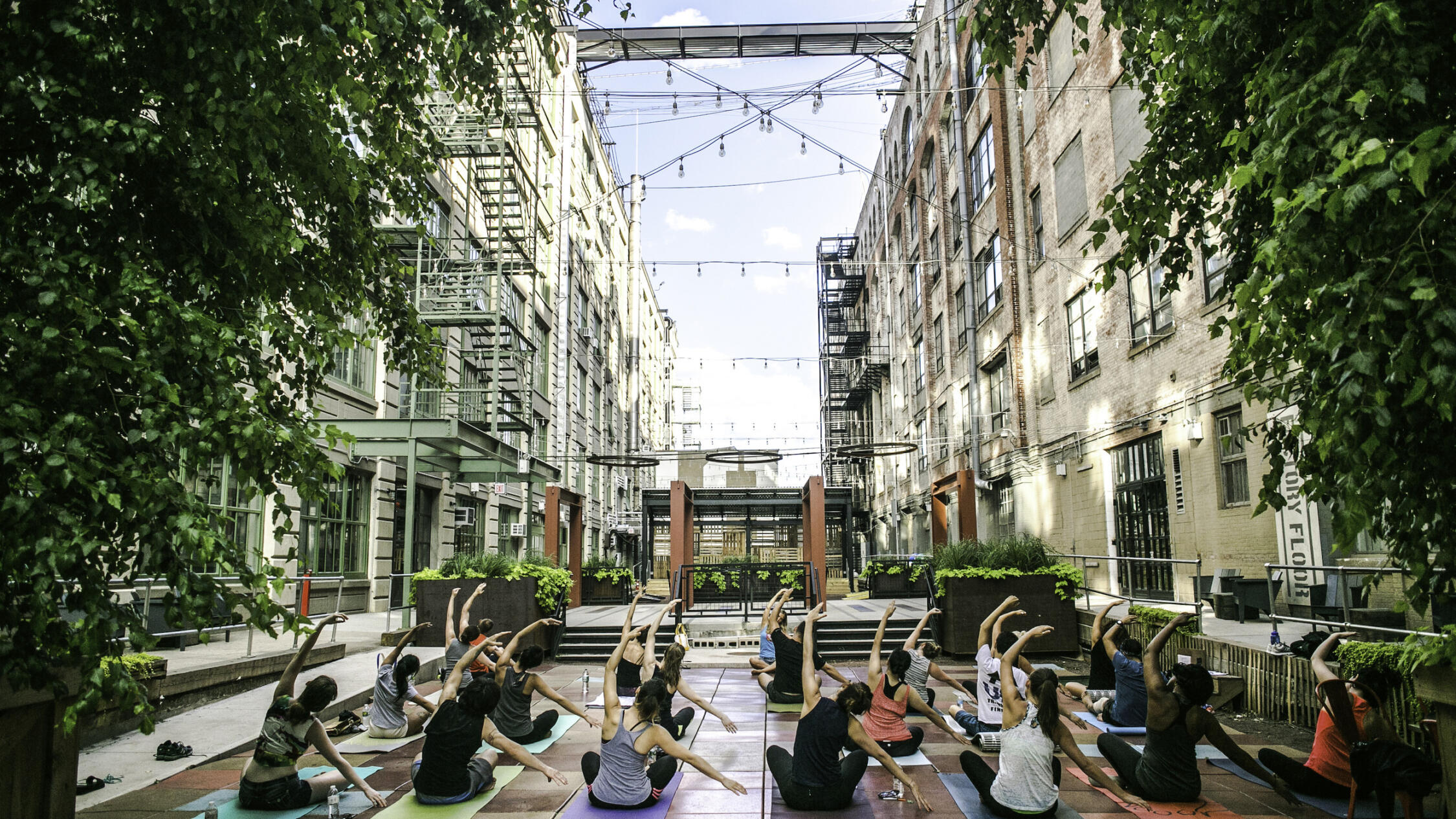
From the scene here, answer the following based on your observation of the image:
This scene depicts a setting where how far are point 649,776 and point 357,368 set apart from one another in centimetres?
1483

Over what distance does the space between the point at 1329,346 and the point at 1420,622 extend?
9508 mm

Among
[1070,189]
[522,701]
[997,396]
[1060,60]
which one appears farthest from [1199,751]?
[997,396]

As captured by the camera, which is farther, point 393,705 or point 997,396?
point 997,396

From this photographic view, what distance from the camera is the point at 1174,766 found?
22.0 ft

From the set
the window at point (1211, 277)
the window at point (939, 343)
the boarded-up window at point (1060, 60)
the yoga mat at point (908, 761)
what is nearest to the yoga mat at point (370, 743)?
the yoga mat at point (908, 761)

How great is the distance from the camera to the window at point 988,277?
89.1ft

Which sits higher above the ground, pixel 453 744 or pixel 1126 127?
pixel 1126 127

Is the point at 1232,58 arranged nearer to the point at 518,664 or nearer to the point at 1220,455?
the point at 518,664

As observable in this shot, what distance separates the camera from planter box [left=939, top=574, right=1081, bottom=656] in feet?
47.5

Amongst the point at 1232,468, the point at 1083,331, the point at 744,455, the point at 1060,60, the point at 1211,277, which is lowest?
the point at 1232,468

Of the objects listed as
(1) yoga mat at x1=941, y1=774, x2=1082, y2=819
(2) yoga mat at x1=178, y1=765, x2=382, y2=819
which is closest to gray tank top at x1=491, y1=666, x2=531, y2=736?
(2) yoga mat at x1=178, y1=765, x2=382, y2=819

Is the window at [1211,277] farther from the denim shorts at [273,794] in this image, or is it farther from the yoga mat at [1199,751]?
the denim shorts at [273,794]

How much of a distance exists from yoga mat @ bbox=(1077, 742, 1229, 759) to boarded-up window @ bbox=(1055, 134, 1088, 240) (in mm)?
14741

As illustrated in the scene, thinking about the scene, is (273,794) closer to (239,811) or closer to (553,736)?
(239,811)
